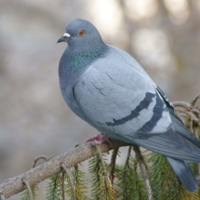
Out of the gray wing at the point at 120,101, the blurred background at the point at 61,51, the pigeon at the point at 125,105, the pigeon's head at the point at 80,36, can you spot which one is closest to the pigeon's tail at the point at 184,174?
the pigeon at the point at 125,105

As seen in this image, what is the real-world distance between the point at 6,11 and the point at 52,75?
4.62 ft

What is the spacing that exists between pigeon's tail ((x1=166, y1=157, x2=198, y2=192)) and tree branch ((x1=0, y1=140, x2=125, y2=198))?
0.38m

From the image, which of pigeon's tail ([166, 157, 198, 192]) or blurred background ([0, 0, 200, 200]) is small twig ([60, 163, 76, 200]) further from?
blurred background ([0, 0, 200, 200])

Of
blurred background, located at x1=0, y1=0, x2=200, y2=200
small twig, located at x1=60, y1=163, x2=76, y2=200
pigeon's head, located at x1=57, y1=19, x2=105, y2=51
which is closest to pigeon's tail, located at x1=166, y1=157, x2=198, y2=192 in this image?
small twig, located at x1=60, y1=163, x2=76, y2=200

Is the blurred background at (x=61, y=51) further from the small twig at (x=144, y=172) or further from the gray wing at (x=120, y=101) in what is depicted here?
the small twig at (x=144, y=172)

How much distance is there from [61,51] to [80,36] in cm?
479

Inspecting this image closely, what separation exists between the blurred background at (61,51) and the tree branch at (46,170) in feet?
13.8

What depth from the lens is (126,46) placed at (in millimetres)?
7195

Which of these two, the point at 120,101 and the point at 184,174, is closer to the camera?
the point at 184,174

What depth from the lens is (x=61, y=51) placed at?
741cm

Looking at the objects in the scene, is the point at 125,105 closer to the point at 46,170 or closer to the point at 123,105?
the point at 123,105

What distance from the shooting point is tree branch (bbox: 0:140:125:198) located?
182 centimetres

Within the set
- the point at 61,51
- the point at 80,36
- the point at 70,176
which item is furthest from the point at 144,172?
the point at 61,51

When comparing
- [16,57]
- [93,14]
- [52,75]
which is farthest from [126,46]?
[16,57]
